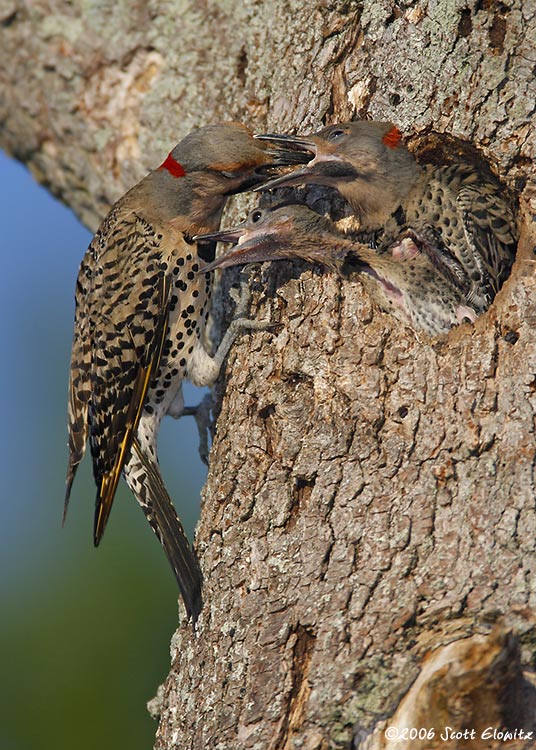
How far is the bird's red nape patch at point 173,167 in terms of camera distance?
13.0ft

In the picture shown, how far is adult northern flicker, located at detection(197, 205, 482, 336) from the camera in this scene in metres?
3.15

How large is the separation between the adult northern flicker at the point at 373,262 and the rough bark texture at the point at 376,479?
0.08 meters

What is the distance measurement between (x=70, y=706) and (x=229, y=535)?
94.6 inches

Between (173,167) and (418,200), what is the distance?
1.19 metres

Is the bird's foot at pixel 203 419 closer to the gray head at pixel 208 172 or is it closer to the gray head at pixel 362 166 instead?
the gray head at pixel 208 172

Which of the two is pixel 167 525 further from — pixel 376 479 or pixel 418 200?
pixel 418 200

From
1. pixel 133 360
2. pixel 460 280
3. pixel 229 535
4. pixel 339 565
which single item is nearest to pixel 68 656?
pixel 133 360

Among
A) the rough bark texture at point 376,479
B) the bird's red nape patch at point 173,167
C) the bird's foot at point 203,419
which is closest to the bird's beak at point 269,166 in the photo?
the rough bark texture at point 376,479

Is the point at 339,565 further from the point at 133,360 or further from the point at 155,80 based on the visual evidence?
the point at 155,80

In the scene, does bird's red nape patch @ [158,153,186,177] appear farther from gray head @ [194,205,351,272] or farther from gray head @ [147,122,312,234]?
gray head @ [194,205,351,272]

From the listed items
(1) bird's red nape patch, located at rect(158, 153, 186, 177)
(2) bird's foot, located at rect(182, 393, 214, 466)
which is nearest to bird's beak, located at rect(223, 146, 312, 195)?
(1) bird's red nape patch, located at rect(158, 153, 186, 177)

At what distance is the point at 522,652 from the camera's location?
253 cm

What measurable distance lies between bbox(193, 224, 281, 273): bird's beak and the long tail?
3.05 feet

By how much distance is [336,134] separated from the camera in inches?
128
